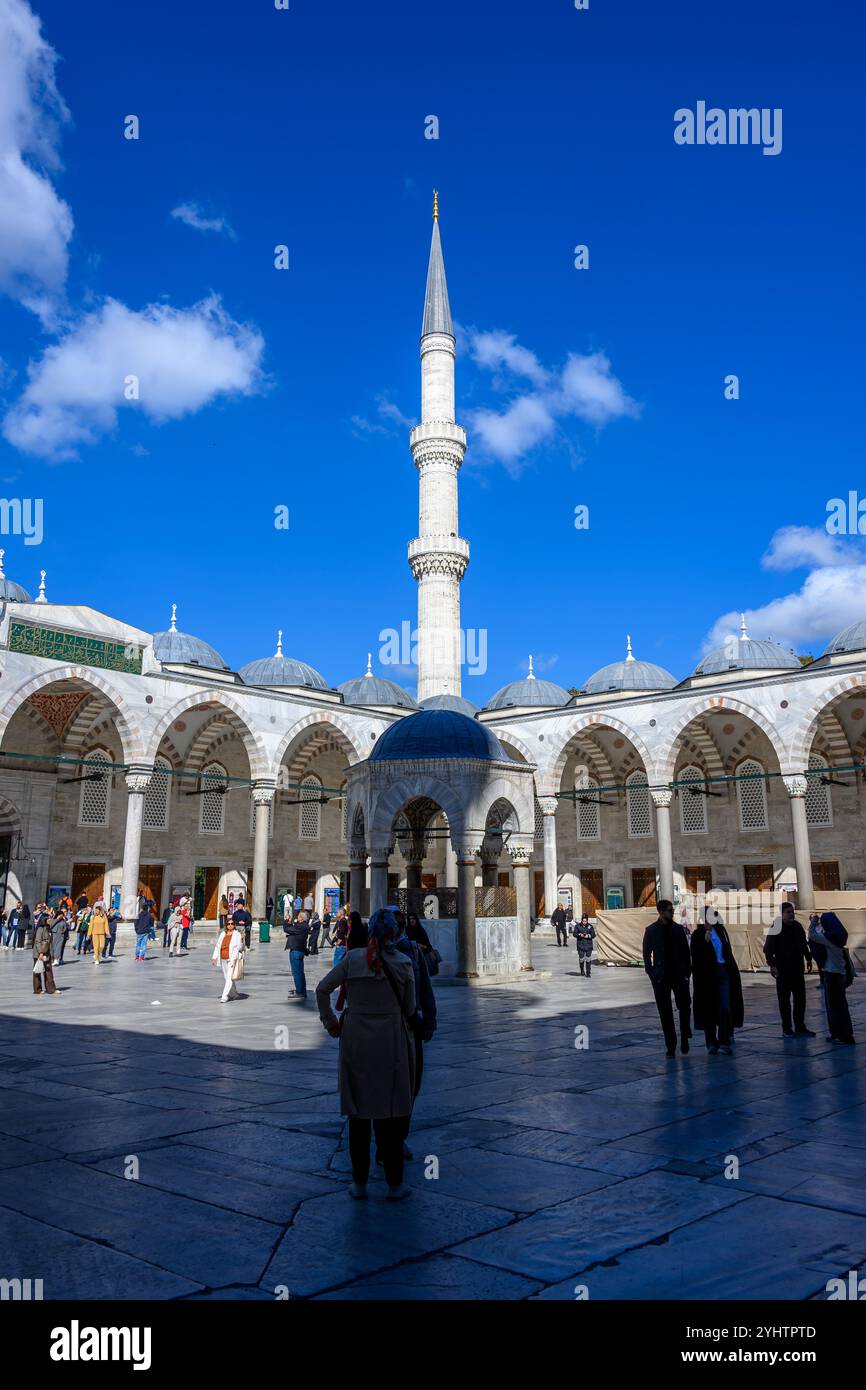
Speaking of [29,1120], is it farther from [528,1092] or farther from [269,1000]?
[269,1000]

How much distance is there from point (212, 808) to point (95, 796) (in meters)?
3.50

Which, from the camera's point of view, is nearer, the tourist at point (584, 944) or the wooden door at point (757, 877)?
the tourist at point (584, 944)

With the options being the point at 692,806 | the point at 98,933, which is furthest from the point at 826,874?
the point at 98,933

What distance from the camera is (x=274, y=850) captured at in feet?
96.4

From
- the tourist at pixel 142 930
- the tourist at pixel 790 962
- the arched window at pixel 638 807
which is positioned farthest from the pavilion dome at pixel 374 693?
the tourist at pixel 790 962

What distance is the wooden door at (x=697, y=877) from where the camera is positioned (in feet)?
94.1

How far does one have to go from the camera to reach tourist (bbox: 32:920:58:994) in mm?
11117

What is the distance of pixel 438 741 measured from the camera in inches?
534

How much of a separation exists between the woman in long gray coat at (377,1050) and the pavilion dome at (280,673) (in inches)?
1091

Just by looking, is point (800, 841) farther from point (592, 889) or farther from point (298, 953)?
point (298, 953)

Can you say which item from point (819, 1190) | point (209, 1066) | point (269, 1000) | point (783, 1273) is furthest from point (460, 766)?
point (783, 1273)

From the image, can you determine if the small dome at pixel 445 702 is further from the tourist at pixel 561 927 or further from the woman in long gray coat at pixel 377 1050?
the woman in long gray coat at pixel 377 1050

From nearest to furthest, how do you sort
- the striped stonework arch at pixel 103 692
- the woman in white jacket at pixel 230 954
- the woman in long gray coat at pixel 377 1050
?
the woman in long gray coat at pixel 377 1050 → the woman in white jacket at pixel 230 954 → the striped stonework arch at pixel 103 692
